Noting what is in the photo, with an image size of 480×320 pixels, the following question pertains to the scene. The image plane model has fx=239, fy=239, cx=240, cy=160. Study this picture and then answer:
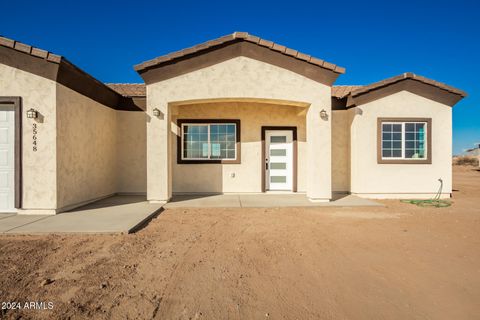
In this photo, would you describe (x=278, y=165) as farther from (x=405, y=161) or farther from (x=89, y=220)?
(x=89, y=220)

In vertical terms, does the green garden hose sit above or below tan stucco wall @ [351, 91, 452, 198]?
below

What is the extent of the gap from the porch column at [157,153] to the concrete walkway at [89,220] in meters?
0.45

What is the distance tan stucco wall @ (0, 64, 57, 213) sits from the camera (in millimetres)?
5750

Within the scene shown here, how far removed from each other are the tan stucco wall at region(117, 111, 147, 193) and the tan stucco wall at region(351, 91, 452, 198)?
7.65 meters

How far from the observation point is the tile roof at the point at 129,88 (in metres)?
10.0

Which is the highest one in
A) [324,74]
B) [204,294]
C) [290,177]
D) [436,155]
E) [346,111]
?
[324,74]

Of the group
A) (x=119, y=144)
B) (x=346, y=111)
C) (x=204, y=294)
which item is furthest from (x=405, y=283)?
(x=119, y=144)

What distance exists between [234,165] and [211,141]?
4.10ft

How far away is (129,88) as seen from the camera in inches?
425

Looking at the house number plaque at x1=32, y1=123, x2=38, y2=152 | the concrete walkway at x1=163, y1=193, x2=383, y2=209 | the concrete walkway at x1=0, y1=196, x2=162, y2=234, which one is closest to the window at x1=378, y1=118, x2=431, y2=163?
the concrete walkway at x1=163, y1=193, x2=383, y2=209

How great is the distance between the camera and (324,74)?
23.4 ft

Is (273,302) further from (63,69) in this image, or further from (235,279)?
(63,69)

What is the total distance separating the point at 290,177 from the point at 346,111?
3186mm

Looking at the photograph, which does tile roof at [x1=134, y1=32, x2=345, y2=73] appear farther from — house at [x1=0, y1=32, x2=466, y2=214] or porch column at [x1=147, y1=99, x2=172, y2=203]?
porch column at [x1=147, y1=99, x2=172, y2=203]
